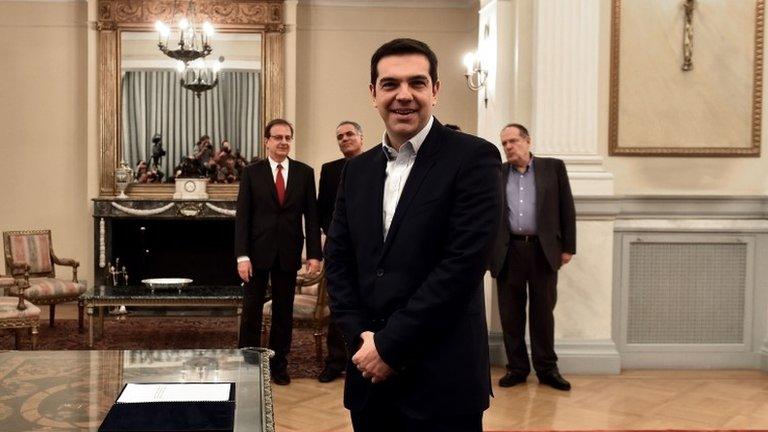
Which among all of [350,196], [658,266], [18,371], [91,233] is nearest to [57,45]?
[91,233]

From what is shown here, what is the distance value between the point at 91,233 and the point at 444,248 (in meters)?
7.24

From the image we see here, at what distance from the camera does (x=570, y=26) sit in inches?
205

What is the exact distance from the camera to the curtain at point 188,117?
328 inches

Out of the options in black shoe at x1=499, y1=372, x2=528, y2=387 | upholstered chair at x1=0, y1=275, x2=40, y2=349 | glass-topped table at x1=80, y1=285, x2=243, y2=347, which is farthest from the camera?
glass-topped table at x1=80, y1=285, x2=243, y2=347

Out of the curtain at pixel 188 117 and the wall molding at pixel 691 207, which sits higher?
the curtain at pixel 188 117

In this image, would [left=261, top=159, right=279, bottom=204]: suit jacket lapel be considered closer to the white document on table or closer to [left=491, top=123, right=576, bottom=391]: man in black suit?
[left=491, top=123, right=576, bottom=391]: man in black suit

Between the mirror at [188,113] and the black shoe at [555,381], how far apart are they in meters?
4.51

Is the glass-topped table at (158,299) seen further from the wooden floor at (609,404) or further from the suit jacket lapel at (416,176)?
the suit jacket lapel at (416,176)

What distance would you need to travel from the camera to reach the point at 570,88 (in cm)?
520

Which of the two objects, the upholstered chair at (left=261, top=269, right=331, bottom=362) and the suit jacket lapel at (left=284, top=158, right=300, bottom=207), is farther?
the upholstered chair at (left=261, top=269, right=331, bottom=362)

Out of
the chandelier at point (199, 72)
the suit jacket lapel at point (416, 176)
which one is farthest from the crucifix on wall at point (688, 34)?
the chandelier at point (199, 72)

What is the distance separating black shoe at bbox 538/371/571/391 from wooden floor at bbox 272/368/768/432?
0.16 feet

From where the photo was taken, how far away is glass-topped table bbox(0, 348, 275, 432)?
188 centimetres

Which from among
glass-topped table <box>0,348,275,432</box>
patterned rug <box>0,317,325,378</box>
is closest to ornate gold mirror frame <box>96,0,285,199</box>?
patterned rug <box>0,317,325,378</box>
